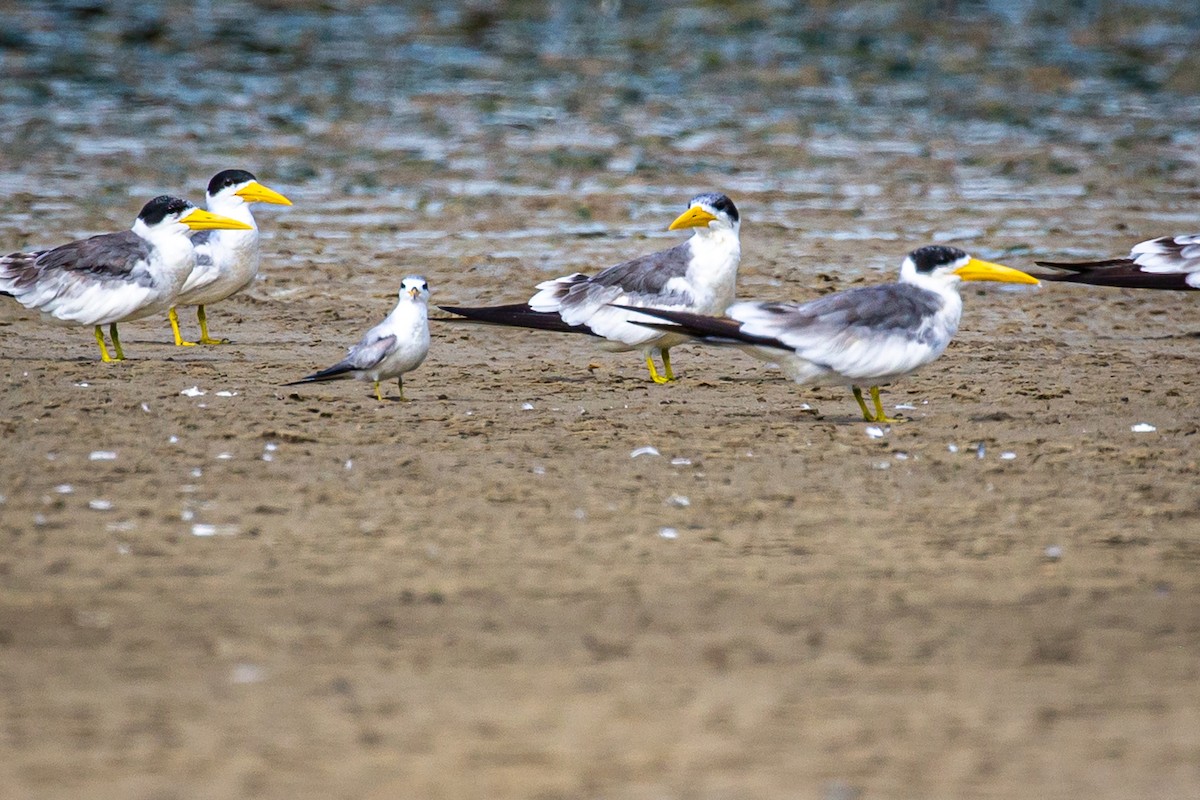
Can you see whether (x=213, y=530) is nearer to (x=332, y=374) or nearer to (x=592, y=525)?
(x=592, y=525)

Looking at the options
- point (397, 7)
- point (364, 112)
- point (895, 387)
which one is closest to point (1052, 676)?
point (895, 387)

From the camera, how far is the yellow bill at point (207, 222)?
880 centimetres

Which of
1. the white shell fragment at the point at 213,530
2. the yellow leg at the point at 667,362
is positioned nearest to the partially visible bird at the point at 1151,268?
the yellow leg at the point at 667,362

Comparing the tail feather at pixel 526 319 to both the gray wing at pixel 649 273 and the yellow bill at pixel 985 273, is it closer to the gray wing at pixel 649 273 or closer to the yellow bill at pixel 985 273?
the gray wing at pixel 649 273

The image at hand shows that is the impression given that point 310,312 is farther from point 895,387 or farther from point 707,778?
point 707,778

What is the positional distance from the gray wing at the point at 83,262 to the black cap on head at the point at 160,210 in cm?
11

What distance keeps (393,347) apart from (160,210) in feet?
7.00

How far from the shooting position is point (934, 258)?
7355 mm

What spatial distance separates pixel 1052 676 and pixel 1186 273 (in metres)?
5.79

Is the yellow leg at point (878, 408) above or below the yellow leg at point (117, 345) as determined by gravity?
below

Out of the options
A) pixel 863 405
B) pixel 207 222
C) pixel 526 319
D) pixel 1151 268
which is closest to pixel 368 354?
pixel 526 319

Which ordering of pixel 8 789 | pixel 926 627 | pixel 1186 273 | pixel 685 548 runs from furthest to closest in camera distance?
1. pixel 1186 273
2. pixel 685 548
3. pixel 926 627
4. pixel 8 789

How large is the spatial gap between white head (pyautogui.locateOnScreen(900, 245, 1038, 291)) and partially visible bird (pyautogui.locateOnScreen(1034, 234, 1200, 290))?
2306 millimetres

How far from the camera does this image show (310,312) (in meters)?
9.81
